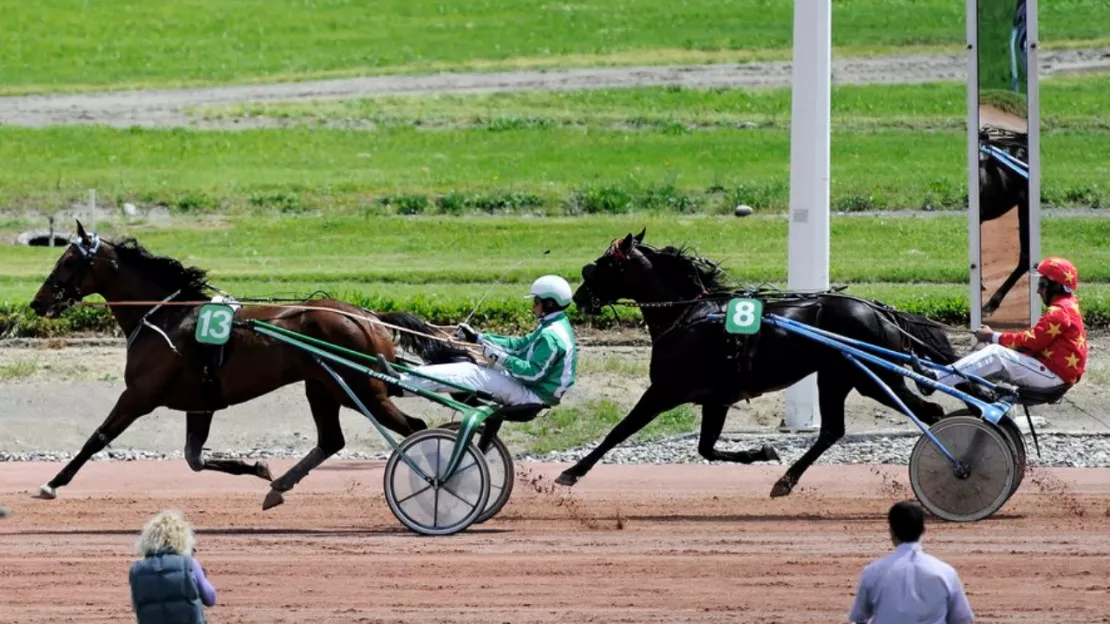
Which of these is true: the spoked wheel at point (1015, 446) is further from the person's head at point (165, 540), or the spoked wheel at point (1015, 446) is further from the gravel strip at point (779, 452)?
the person's head at point (165, 540)

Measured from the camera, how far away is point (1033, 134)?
14961 mm

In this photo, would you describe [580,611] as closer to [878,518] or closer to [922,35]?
[878,518]

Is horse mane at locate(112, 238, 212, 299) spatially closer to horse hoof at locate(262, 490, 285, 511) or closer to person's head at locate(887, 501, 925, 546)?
horse hoof at locate(262, 490, 285, 511)

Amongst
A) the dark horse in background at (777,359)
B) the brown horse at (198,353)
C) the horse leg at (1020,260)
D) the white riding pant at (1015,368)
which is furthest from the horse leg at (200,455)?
the horse leg at (1020,260)

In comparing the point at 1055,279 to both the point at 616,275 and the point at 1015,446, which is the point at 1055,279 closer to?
the point at 1015,446

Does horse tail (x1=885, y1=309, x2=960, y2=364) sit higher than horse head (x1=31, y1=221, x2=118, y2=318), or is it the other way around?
horse head (x1=31, y1=221, x2=118, y2=318)

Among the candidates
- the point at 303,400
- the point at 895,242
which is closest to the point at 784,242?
the point at 895,242

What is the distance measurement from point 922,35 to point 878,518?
31.9m

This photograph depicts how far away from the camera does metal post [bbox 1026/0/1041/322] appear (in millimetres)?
14906

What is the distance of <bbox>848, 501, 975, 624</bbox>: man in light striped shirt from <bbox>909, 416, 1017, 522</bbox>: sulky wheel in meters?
4.94

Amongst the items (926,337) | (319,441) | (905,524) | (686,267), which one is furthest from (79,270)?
(905,524)

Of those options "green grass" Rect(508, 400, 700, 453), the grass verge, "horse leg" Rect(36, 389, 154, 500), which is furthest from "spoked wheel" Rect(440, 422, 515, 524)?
the grass verge

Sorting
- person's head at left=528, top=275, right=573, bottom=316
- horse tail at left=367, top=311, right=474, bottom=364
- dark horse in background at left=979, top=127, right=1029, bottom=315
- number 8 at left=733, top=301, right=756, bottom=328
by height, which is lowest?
horse tail at left=367, top=311, right=474, bottom=364

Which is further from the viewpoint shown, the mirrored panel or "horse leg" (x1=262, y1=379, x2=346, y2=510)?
the mirrored panel
